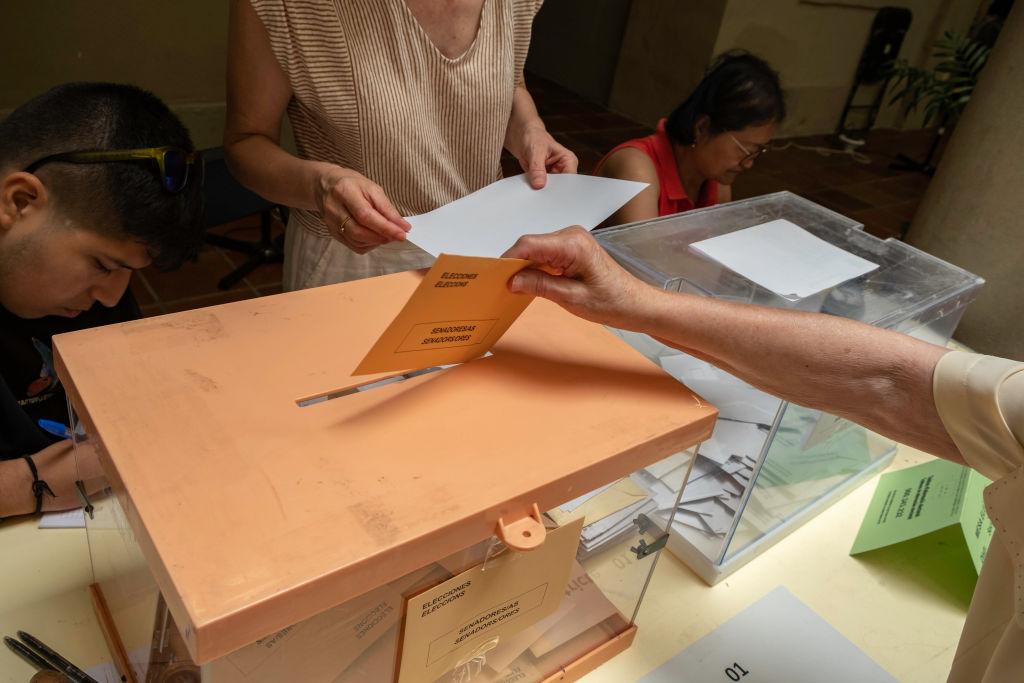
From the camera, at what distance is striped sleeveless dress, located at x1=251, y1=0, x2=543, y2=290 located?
1013 millimetres

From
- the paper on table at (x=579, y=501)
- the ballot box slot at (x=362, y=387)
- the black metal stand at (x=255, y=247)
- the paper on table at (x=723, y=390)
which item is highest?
the ballot box slot at (x=362, y=387)

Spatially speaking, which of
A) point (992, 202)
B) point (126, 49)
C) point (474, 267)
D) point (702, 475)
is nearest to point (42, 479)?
point (474, 267)

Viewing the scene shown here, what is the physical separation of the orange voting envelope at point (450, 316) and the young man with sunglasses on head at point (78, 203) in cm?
49

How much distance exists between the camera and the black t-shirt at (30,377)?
0.95 meters

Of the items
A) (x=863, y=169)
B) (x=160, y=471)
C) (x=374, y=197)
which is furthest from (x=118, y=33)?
(x=863, y=169)

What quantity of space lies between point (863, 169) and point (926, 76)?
0.70 metres

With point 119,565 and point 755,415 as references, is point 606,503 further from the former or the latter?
point 119,565

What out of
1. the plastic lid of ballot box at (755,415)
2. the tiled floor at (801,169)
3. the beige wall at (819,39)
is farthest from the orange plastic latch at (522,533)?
the beige wall at (819,39)

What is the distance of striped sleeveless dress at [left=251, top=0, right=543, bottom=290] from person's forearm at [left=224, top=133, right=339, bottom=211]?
0.31 ft

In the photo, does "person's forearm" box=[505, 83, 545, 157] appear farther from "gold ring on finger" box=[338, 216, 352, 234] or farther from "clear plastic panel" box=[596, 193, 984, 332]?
"gold ring on finger" box=[338, 216, 352, 234]

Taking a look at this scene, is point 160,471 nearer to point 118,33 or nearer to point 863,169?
point 118,33

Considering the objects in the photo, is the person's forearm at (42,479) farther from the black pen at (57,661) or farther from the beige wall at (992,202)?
the beige wall at (992,202)

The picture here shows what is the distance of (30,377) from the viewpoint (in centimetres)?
106

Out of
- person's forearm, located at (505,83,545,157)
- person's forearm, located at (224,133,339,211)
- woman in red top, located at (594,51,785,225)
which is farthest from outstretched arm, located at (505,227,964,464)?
woman in red top, located at (594,51,785,225)
